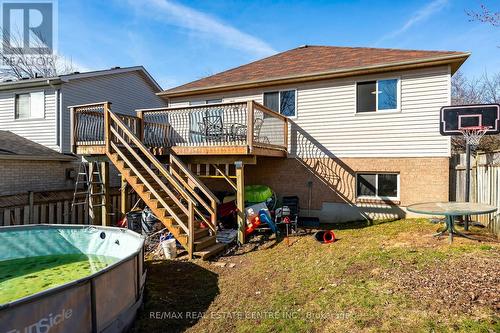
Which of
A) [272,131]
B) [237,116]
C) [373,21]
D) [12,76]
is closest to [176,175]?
[237,116]

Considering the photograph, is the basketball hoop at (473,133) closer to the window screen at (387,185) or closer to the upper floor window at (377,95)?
the upper floor window at (377,95)

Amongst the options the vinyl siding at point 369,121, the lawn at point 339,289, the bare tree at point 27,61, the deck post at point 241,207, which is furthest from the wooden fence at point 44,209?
the bare tree at point 27,61

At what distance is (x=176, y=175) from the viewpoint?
30.4 feet

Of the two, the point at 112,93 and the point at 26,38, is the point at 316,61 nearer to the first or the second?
the point at 112,93

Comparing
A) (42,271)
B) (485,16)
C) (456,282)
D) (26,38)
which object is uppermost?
(26,38)

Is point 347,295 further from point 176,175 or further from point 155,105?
point 155,105

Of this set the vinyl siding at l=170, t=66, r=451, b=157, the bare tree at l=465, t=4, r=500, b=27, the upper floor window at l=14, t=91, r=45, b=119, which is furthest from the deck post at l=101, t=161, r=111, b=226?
the bare tree at l=465, t=4, r=500, b=27

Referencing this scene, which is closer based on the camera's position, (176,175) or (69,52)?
(176,175)

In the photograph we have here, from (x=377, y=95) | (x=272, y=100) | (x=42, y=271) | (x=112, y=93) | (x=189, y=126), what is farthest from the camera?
(x=112, y=93)

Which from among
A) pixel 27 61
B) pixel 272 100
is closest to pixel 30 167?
pixel 272 100

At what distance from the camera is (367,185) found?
10.2 meters

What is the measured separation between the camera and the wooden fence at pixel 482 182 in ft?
23.1

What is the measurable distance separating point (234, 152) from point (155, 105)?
44.2 ft

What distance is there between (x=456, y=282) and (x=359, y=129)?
20.5ft
